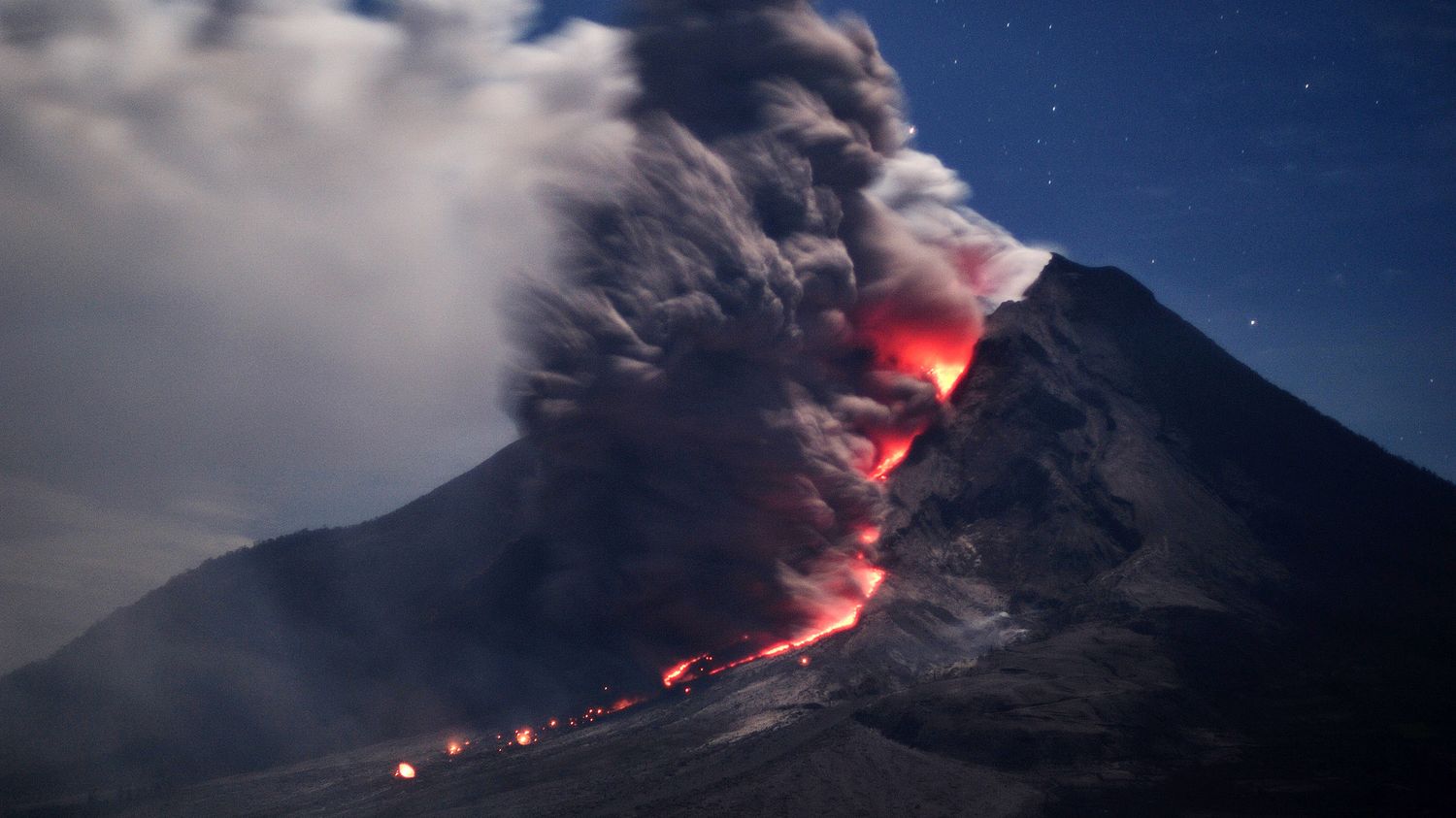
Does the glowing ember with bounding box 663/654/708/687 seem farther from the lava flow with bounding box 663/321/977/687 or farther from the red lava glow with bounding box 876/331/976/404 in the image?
the red lava glow with bounding box 876/331/976/404

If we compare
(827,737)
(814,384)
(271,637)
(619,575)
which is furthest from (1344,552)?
(271,637)

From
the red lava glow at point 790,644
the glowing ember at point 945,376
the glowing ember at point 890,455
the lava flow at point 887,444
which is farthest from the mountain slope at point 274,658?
the glowing ember at point 945,376

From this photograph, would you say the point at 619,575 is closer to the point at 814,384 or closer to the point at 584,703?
the point at 584,703

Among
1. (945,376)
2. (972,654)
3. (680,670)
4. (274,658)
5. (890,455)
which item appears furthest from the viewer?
(945,376)

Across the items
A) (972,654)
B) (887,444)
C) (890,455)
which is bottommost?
(972,654)

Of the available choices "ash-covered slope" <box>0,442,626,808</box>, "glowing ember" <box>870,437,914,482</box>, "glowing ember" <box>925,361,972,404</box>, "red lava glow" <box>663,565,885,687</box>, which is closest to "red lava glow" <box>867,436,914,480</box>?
"glowing ember" <box>870,437,914,482</box>

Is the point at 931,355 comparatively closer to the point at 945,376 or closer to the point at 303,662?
the point at 945,376

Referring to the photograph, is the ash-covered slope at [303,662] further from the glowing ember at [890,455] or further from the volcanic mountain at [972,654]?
the glowing ember at [890,455]

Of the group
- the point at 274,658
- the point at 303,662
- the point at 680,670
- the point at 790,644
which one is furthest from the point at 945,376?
the point at 274,658
